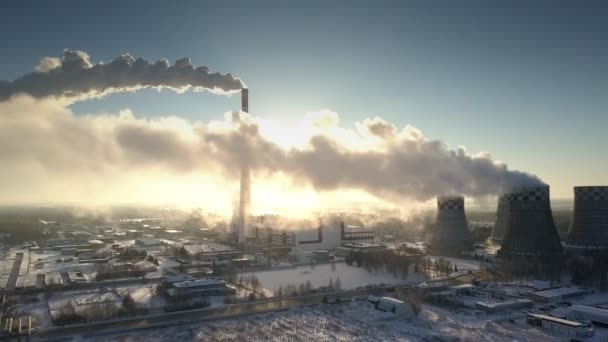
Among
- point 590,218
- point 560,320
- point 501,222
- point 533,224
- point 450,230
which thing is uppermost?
point 590,218

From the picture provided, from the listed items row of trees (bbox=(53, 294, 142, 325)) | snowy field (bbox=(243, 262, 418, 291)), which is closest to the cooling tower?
snowy field (bbox=(243, 262, 418, 291))

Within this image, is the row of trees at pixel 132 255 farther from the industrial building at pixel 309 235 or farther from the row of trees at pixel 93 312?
the row of trees at pixel 93 312

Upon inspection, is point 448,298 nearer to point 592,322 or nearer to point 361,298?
point 361,298

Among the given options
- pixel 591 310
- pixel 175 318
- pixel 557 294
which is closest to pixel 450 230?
pixel 557 294

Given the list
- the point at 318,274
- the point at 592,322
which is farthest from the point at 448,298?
the point at 318,274

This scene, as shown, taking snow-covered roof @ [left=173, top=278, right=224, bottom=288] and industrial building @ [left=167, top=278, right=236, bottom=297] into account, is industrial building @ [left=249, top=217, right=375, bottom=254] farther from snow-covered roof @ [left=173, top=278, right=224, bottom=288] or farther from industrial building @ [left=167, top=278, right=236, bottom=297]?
industrial building @ [left=167, top=278, right=236, bottom=297]

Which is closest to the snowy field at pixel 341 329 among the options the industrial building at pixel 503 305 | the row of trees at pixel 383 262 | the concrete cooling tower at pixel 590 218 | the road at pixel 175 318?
the road at pixel 175 318

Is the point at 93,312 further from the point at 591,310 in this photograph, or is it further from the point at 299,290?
the point at 591,310
